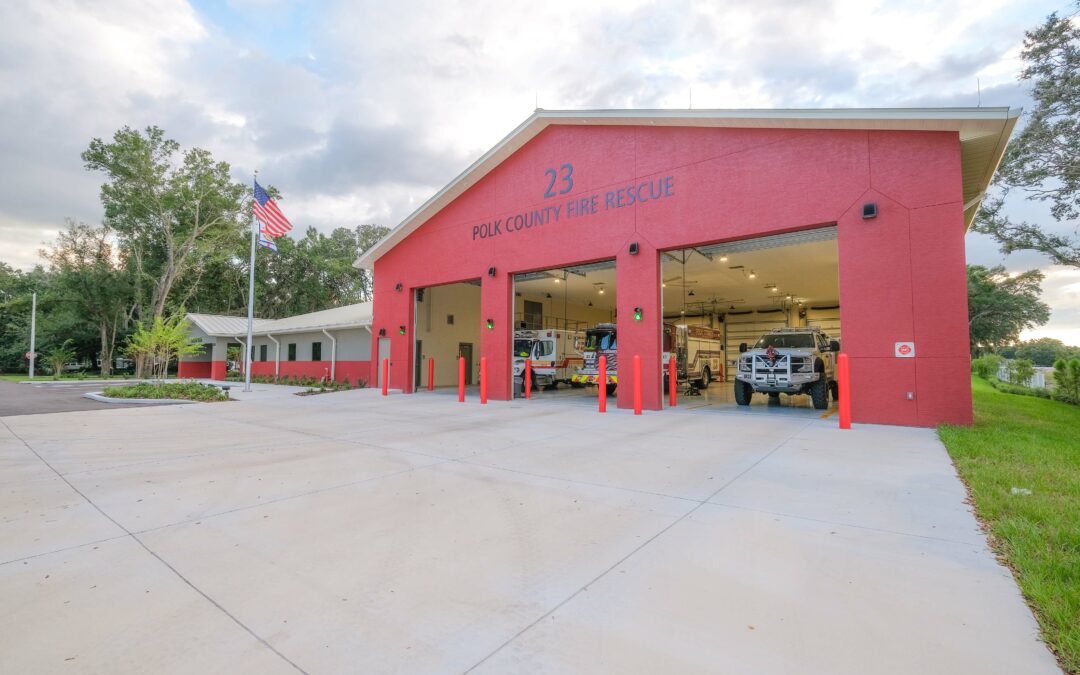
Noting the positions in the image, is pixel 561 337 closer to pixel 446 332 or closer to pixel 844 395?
pixel 446 332

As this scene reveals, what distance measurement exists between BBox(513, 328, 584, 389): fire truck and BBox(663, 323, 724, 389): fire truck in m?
3.80

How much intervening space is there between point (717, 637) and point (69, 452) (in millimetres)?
8713

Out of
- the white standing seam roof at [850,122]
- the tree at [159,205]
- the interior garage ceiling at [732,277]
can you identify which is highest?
the tree at [159,205]

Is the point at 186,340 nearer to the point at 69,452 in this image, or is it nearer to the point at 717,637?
the point at 69,452

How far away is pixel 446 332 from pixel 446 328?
7.1 inches

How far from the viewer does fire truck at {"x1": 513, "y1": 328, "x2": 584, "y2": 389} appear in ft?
61.7

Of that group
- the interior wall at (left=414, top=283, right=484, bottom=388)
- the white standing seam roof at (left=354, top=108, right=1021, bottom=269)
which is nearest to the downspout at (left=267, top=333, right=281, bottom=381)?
the interior wall at (left=414, top=283, right=484, bottom=388)

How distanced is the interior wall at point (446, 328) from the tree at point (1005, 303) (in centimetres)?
3065

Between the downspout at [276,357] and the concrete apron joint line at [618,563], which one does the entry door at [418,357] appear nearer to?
the downspout at [276,357]

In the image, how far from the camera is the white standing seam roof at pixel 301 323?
2183 cm

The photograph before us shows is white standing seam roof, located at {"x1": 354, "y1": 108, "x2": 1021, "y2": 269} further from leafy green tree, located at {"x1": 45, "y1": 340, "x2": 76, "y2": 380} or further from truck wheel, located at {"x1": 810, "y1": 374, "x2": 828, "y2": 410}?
leafy green tree, located at {"x1": 45, "y1": 340, "x2": 76, "y2": 380}

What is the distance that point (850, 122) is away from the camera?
9.16 meters

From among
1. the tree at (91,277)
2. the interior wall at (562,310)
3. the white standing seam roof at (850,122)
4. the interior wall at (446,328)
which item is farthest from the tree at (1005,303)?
the tree at (91,277)

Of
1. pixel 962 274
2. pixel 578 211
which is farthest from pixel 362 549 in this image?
pixel 578 211
